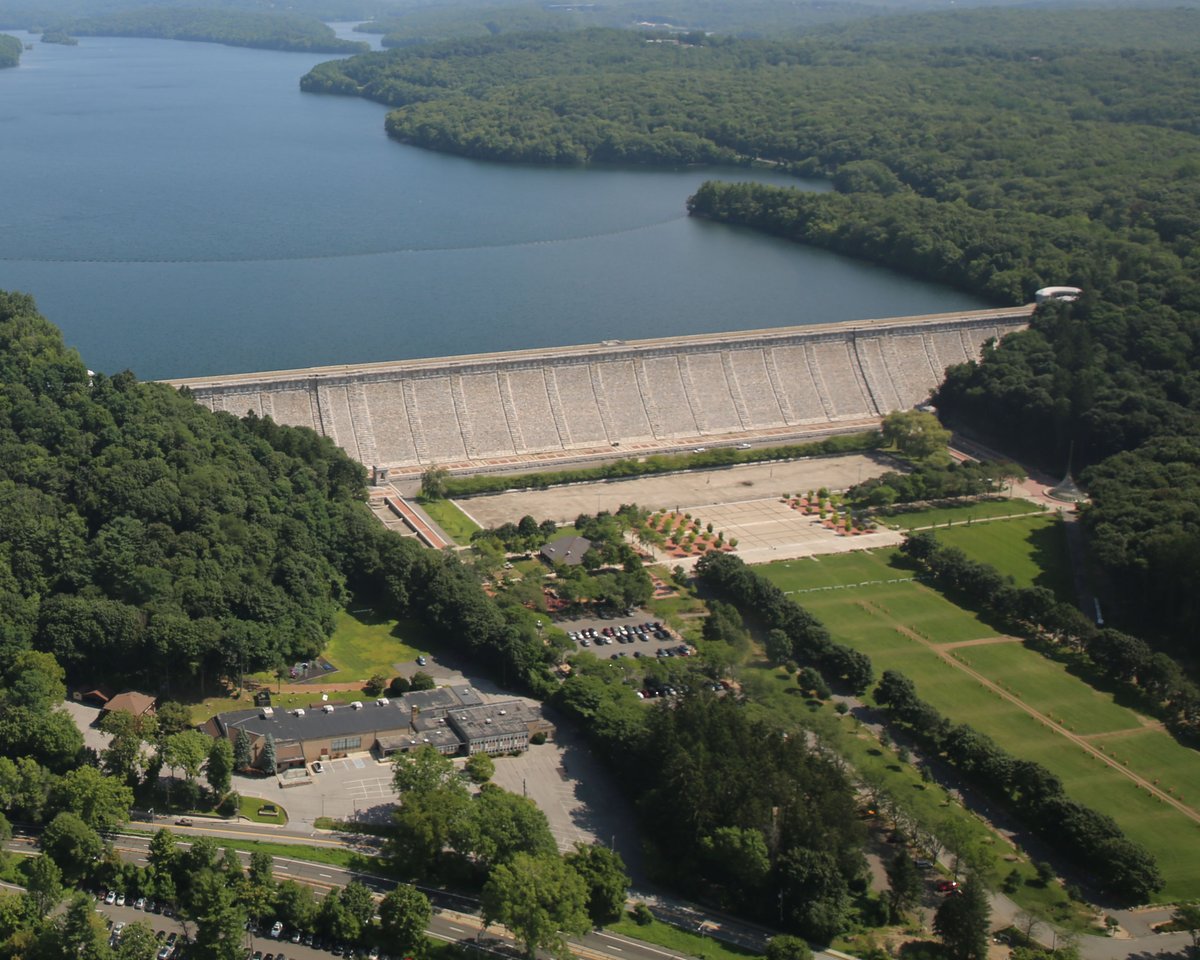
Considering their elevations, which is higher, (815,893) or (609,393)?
(609,393)

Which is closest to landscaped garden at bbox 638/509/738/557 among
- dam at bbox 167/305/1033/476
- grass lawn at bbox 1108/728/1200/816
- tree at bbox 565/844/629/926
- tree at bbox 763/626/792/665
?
dam at bbox 167/305/1033/476

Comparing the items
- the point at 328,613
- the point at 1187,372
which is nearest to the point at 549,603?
the point at 328,613

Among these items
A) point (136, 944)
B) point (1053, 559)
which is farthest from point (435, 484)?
point (136, 944)

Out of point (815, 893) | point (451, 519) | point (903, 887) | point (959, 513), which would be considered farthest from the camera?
point (959, 513)

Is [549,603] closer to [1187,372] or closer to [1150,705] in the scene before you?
[1150,705]

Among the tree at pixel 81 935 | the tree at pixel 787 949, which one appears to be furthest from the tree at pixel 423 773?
the tree at pixel 787 949

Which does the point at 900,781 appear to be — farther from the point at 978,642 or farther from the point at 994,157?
the point at 994,157
